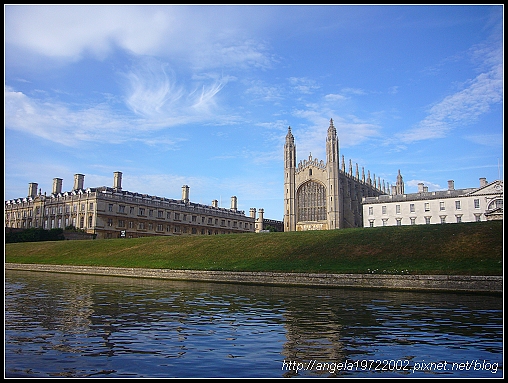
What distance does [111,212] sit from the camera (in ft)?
294

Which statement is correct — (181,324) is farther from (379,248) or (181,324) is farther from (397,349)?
(379,248)

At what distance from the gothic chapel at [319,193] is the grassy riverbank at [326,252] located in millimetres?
53252

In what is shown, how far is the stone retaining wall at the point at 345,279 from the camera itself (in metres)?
24.1

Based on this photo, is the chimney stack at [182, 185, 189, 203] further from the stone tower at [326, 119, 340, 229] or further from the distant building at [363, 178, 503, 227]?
the distant building at [363, 178, 503, 227]

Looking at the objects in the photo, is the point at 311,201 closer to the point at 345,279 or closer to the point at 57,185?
the point at 57,185

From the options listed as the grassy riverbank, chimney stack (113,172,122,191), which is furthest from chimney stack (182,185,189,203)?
the grassy riverbank

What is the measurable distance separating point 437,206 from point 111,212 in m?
61.2

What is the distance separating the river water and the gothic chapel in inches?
3247

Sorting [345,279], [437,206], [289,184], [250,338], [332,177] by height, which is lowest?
[250,338]

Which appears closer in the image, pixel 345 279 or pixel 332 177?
pixel 345 279

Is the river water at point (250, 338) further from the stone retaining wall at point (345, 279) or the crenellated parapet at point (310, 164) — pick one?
the crenellated parapet at point (310, 164)

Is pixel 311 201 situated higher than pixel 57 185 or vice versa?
pixel 57 185

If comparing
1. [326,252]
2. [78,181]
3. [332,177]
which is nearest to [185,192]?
[78,181]

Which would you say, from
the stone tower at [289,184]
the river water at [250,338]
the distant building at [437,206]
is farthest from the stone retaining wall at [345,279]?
the stone tower at [289,184]
